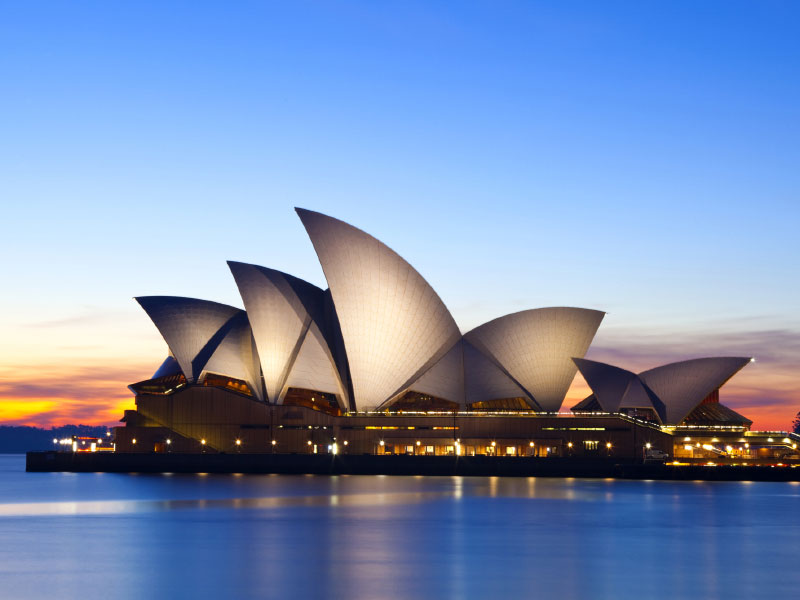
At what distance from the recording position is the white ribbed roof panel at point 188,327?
251 feet

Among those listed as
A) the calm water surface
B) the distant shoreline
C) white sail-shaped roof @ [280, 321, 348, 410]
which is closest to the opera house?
white sail-shaped roof @ [280, 321, 348, 410]

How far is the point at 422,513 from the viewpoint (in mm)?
41656

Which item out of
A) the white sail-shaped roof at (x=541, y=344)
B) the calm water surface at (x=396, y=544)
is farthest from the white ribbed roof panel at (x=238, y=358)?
the calm water surface at (x=396, y=544)

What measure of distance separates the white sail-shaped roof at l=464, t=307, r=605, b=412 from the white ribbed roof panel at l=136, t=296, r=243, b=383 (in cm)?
1975

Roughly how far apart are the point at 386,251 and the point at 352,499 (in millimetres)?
25045

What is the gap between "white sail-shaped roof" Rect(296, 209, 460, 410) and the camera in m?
68.4

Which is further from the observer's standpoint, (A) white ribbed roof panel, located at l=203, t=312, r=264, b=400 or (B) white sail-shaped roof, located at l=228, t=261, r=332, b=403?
(A) white ribbed roof panel, located at l=203, t=312, r=264, b=400

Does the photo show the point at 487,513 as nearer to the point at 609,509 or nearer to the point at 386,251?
the point at 609,509

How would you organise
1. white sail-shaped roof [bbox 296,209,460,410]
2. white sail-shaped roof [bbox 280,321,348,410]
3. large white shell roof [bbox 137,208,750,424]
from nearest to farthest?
white sail-shaped roof [bbox 296,209,460,410] < large white shell roof [bbox 137,208,750,424] < white sail-shaped roof [bbox 280,321,348,410]

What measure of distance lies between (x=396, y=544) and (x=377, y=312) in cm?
3970

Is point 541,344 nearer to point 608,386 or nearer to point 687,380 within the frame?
point 608,386

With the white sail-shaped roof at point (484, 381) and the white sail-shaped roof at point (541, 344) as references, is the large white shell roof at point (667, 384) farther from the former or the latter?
the white sail-shaped roof at point (484, 381)

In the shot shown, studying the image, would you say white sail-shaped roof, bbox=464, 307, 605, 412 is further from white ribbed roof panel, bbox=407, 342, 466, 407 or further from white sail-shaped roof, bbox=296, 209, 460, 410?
white sail-shaped roof, bbox=296, 209, 460, 410

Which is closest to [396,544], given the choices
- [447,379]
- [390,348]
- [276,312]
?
[390,348]
